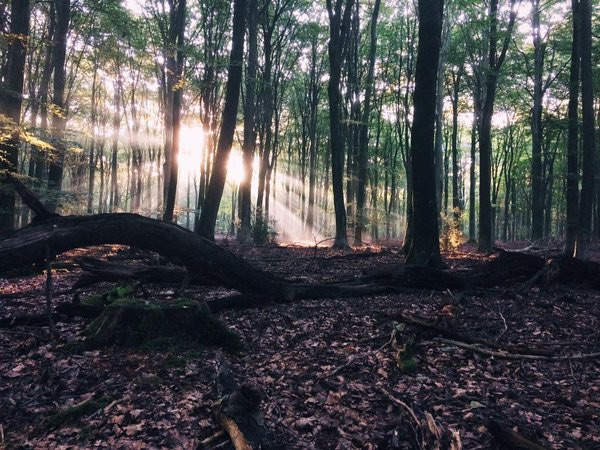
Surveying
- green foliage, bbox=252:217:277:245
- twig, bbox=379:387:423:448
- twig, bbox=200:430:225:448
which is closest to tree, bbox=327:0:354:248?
green foliage, bbox=252:217:277:245

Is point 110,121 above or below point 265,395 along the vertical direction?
above

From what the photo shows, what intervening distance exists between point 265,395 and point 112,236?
3.11m

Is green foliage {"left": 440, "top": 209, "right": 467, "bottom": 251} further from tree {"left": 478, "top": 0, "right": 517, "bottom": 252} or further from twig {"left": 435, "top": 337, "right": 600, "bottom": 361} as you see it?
twig {"left": 435, "top": 337, "right": 600, "bottom": 361}

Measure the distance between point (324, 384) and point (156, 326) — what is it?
7.61 ft

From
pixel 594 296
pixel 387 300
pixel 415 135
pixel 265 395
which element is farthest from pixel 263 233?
pixel 265 395

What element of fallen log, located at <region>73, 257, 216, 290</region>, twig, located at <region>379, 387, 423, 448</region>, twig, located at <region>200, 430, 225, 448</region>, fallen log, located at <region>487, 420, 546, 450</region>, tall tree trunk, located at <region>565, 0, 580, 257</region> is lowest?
twig, located at <region>200, 430, 225, 448</region>

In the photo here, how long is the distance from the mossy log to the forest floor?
21 cm

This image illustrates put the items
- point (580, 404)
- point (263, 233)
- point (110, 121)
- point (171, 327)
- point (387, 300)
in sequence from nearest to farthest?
point (580, 404) < point (171, 327) < point (387, 300) < point (263, 233) < point (110, 121)

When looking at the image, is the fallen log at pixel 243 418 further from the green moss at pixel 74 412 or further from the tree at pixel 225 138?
the tree at pixel 225 138

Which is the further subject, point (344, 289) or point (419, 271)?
point (419, 271)

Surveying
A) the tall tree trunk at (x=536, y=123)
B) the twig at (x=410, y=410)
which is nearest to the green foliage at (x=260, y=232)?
the tall tree trunk at (x=536, y=123)

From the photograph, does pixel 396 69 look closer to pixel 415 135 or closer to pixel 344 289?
pixel 415 135

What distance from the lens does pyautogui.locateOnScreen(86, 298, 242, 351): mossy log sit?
481 cm

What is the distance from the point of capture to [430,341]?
5277 millimetres
